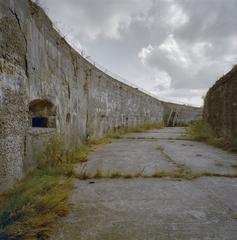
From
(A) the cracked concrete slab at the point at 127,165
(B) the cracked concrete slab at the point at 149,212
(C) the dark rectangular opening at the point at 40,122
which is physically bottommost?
(B) the cracked concrete slab at the point at 149,212

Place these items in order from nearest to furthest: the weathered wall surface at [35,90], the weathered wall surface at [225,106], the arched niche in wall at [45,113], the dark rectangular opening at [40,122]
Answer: the weathered wall surface at [35,90] → the arched niche in wall at [45,113] → the dark rectangular opening at [40,122] → the weathered wall surface at [225,106]

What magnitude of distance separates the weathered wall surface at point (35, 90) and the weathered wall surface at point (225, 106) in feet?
11.2

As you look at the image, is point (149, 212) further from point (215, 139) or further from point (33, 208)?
point (215, 139)

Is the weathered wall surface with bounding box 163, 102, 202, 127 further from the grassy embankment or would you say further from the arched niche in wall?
the arched niche in wall

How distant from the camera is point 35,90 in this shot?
3.01 metres

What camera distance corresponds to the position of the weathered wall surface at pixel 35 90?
2.28m

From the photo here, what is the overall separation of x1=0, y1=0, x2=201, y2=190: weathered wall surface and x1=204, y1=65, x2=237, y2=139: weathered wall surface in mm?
3412

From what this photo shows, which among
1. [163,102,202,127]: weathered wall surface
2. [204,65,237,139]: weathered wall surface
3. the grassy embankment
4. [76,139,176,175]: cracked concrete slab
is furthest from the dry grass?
[163,102,202,127]: weathered wall surface

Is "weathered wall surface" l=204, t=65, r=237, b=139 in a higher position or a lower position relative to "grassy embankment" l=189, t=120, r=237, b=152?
higher

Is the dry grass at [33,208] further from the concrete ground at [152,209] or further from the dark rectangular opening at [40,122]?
the dark rectangular opening at [40,122]

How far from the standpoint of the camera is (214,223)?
5.43 ft

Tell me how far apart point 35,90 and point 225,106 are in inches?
197

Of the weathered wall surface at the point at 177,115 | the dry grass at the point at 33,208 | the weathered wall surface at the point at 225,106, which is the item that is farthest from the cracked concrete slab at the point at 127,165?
the weathered wall surface at the point at 177,115

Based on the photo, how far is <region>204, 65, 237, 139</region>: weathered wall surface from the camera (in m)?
5.51
